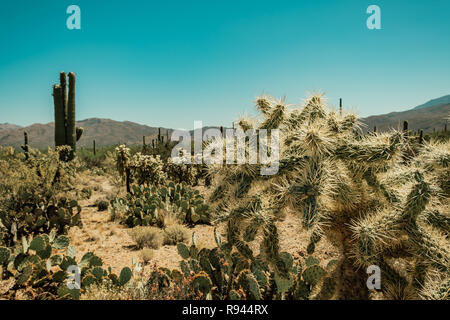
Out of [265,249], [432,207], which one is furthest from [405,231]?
[265,249]

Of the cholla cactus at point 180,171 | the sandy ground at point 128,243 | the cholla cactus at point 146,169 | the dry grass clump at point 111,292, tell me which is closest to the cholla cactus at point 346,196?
the sandy ground at point 128,243

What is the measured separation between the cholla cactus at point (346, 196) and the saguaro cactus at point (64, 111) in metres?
14.6

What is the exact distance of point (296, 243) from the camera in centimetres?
534

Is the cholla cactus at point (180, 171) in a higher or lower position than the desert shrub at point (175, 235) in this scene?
higher

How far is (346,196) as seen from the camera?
10.4ft

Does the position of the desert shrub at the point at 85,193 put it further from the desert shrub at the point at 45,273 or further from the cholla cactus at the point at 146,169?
the desert shrub at the point at 45,273

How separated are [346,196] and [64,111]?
16.4 m

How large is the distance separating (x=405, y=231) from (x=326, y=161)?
1004 millimetres

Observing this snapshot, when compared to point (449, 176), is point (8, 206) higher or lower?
lower

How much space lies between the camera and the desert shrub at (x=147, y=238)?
229 inches

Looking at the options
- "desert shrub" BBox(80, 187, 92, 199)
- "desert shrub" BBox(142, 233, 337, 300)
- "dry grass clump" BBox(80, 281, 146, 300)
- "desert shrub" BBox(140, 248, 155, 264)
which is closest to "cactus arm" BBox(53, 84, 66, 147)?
"desert shrub" BBox(80, 187, 92, 199)

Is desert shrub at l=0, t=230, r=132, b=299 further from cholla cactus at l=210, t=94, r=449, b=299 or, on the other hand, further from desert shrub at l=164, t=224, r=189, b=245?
desert shrub at l=164, t=224, r=189, b=245

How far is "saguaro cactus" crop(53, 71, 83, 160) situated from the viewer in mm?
15336
